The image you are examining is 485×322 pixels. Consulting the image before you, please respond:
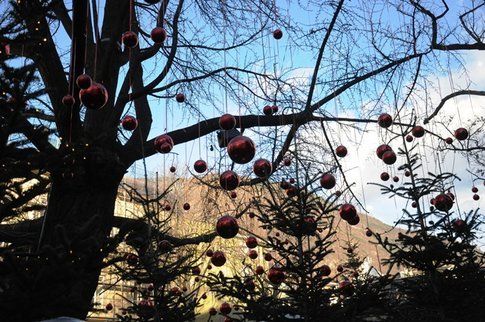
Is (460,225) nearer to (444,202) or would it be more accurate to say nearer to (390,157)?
(444,202)

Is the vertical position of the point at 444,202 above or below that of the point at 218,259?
above

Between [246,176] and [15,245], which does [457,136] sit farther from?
[15,245]

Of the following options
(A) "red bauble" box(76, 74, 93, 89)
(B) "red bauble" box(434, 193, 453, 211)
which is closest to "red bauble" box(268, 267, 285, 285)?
(B) "red bauble" box(434, 193, 453, 211)

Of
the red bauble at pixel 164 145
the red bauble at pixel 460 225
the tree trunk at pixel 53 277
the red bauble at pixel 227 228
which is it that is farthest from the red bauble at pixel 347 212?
the tree trunk at pixel 53 277

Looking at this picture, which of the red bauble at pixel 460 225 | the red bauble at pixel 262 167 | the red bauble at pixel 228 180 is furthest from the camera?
the red bauble at pixel 460 225

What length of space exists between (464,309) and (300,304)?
7.57ft

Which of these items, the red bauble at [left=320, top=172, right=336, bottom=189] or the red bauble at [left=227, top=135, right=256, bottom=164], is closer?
the red bauble at [left=227, top=135, right=256, bottom=164]

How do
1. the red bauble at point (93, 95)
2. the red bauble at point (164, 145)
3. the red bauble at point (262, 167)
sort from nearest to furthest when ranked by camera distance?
the red bauble at point (93, 95) < the red bauble at point (262, 167) < the red bauble at point (164, 145)

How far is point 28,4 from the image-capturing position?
294 centimetres

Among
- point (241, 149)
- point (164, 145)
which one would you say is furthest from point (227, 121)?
point (241, 149)

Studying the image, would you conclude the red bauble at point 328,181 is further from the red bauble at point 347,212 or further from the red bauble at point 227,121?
the red bauble at point 227,121

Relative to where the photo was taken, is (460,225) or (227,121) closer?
(227,121)

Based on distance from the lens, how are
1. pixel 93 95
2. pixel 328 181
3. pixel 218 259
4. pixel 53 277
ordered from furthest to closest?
pixel 218 259, pixel 328 181, pixel 93 95, pixel 53 277

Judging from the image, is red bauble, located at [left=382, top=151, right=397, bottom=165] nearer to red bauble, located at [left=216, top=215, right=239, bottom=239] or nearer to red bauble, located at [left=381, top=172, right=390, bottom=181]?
red bauble, located at [left=381, top=172, right=390, bottom=181]
